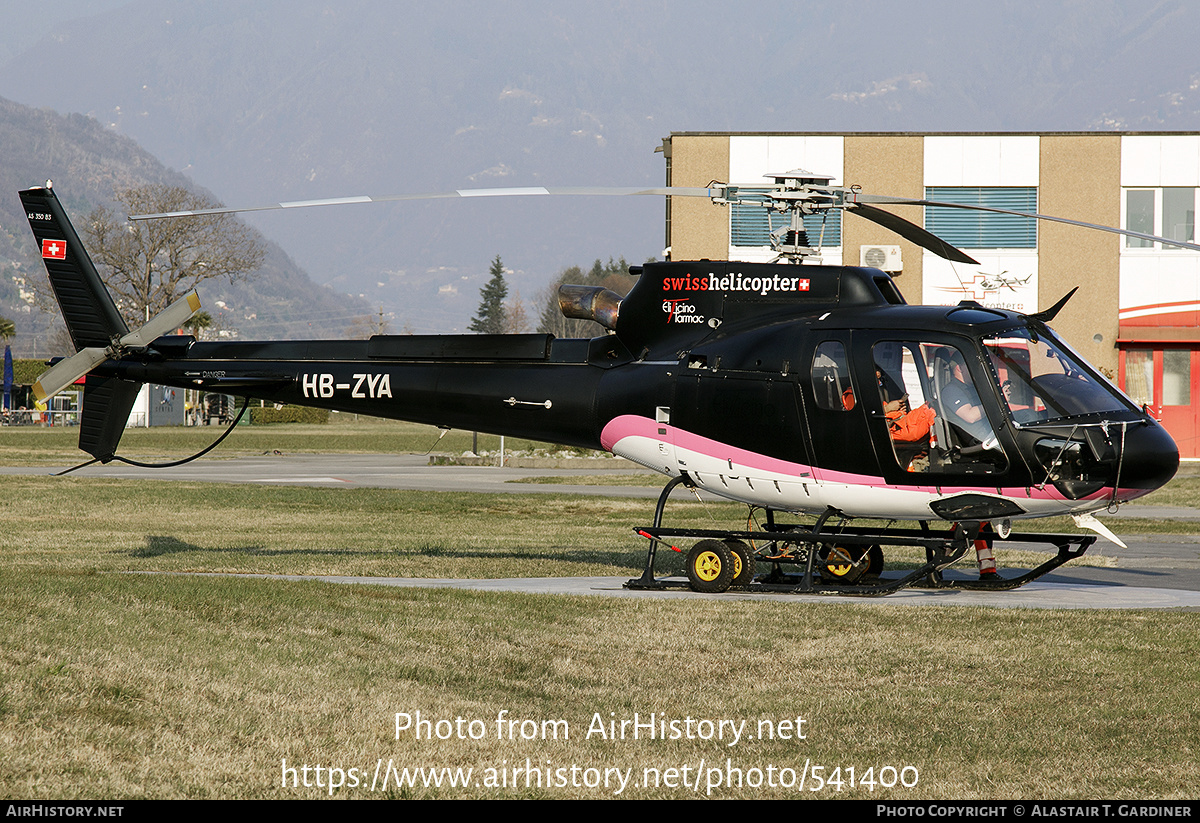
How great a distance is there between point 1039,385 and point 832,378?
198 cm

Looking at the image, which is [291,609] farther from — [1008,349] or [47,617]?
[1008,349]

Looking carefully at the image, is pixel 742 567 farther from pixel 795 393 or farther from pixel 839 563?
pixel 795 393

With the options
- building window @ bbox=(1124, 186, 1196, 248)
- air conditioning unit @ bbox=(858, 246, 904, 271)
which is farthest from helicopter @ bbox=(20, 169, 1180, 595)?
building window @ bbox=(1124, 186, 1196, 248)

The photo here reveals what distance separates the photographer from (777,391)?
474 inches

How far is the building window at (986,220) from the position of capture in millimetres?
39025

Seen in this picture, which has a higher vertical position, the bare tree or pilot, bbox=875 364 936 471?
the bare tree

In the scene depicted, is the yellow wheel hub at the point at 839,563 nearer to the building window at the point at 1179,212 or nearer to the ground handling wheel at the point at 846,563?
the ground handling wheel at the point at 846,563

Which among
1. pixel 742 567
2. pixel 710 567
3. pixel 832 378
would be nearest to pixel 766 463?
pixel 832 378

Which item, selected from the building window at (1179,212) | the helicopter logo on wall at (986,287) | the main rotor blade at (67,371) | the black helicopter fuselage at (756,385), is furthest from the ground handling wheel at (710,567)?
the building window at (1179,212)

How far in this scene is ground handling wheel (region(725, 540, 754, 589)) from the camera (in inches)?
501

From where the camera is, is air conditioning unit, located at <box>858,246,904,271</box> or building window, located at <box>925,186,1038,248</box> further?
building window, located at <box>925,186,1038,248</box>

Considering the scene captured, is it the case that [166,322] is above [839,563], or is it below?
above

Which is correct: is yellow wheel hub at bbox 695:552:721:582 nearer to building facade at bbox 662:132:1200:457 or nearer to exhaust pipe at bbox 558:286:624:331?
exhaust pipe at bbox 558:286:624:331

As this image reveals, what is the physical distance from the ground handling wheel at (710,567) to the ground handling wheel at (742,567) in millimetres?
52
